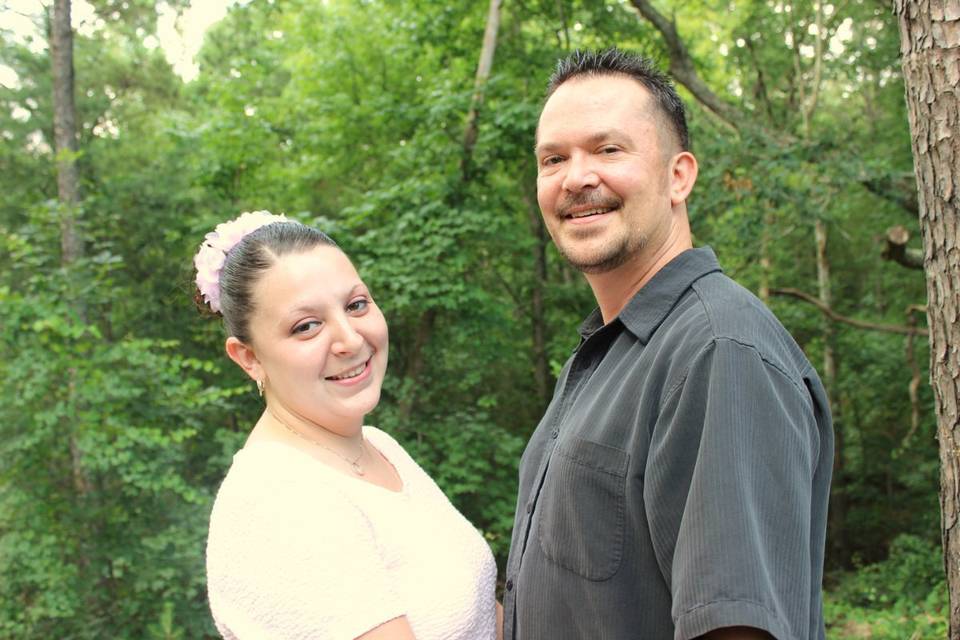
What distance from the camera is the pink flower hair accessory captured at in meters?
1.93

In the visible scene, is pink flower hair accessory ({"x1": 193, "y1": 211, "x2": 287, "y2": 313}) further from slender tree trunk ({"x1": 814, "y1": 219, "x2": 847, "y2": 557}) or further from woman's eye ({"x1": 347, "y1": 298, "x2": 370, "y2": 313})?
slender tree trunk ({"x1": 814, "y1": 219, "x2": 847, "y2": 557})

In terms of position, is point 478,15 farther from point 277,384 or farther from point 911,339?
point 277,384

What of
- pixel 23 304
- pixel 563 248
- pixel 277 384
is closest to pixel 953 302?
pixel 563 248

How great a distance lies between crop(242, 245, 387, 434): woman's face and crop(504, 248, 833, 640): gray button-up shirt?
1.61ft

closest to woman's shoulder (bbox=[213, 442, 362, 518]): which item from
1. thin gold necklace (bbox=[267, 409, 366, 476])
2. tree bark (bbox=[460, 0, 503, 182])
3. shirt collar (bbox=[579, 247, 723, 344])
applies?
thin gold necklace (bbox=[267, 409, 366, 476])

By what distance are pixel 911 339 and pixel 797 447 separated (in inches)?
293

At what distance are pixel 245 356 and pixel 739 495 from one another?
1.23 meters

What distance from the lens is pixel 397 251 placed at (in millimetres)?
7918

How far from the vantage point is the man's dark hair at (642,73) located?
5.81 ft

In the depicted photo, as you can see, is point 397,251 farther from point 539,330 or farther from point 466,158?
point 539,330

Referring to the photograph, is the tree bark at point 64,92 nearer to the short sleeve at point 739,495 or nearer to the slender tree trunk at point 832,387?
the short sleeve at point 739,495

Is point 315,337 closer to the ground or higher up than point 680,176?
closer to the ground

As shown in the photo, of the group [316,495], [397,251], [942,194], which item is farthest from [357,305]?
[397,251]

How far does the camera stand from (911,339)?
7.68 meters
